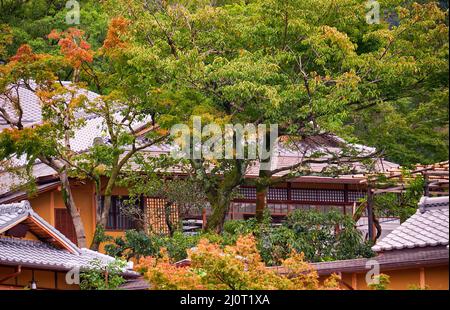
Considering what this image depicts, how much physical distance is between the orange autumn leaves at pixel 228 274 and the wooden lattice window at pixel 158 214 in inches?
518

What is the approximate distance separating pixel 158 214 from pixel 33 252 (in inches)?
366

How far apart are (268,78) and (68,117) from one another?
520cm

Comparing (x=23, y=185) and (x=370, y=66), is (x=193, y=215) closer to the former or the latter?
(x=23, y=185)

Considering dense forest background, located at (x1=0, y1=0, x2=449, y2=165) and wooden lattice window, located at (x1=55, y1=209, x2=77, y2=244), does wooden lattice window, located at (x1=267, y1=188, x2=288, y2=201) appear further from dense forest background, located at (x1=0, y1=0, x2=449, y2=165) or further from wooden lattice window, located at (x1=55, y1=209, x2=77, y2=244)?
wooden lattice window, located at (x1=55, y1=209, x2=77, y2=244)

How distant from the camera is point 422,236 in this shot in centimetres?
2161

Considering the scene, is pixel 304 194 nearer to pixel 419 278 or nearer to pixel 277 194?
pixel 277 194

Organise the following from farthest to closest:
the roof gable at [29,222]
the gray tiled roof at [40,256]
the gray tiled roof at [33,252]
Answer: the roof gable at [29,222], the gray tiled roof at [33,252], the gray tiled roof at [40,256]

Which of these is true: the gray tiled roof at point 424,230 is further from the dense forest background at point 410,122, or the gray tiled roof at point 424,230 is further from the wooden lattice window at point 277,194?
the wooden lattice window at point 277,194

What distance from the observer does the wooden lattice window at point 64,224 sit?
36.4 metres

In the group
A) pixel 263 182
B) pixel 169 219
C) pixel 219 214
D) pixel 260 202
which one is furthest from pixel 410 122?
pixel 169 219

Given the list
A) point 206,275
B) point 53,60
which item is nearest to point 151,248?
point 53,60

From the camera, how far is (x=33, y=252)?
27.0 metres
